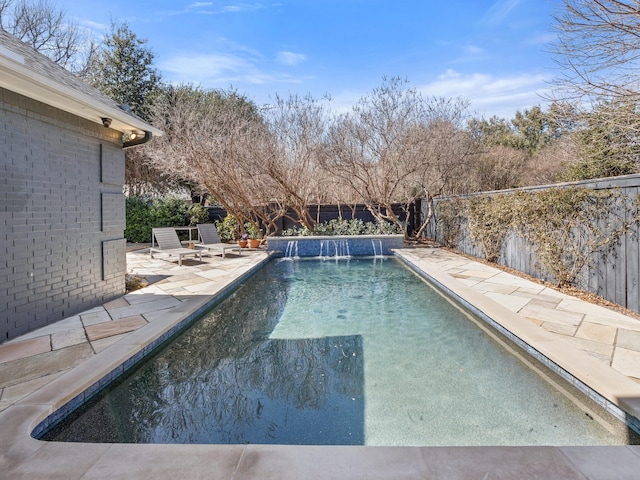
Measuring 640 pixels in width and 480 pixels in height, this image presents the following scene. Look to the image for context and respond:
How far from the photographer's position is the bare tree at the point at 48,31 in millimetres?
14283

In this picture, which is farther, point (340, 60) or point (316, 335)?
point (340, 60)

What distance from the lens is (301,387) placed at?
3.04m

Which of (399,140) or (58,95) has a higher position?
(399,140)

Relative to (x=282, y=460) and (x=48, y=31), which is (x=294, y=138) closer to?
(x=282, y=460)

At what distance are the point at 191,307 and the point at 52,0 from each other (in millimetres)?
18125

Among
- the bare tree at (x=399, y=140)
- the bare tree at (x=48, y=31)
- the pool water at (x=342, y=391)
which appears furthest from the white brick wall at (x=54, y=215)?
the bare tree at (x=48, y=31)

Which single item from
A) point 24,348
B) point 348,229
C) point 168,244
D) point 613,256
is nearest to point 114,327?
point 24,348

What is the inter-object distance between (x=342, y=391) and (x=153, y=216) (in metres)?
12.8

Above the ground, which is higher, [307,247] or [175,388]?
[307,247]

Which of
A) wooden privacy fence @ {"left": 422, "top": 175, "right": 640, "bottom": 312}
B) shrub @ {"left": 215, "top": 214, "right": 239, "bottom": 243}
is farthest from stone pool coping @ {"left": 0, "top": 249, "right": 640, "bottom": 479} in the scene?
shrub @ {"left": 215, "top": 214, "right": 239, "bottom": 243}

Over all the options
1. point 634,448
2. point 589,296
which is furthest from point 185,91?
point 634,448

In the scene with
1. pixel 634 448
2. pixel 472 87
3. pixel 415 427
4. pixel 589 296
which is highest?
pixel 472 87

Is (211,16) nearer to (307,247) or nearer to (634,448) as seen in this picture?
(307,247)

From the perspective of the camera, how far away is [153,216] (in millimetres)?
13531
